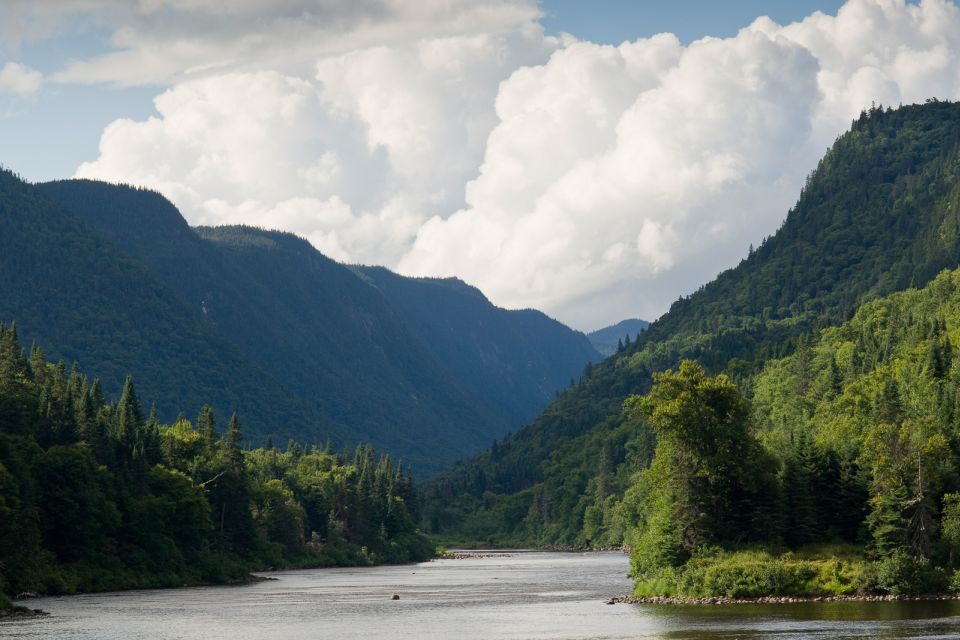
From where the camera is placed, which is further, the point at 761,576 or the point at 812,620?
the point at 761,576

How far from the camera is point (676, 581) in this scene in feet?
Result: 486

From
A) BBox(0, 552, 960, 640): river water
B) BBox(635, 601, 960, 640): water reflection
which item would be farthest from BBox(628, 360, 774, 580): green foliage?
BBox(635, 601, 960, 640): water reflection

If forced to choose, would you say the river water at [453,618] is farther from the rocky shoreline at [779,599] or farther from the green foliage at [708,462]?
the green foliage at [708,462]

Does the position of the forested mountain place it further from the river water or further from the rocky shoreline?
the river water

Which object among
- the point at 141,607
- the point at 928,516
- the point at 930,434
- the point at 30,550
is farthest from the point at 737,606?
the point at 30,550

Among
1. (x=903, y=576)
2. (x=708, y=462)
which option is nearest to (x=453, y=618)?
(x=708, y=462)

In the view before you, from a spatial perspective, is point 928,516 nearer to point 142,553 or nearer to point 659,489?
point 659,489

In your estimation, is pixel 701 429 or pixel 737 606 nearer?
pixel 737 606

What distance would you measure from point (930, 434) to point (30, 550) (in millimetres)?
96949

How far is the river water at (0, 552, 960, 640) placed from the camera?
116250 mm

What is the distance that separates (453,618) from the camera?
455 feet

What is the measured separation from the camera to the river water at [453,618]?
381 ft

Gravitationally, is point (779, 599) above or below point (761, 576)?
below

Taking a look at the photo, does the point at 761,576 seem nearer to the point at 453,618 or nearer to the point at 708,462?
the point at 708,462
